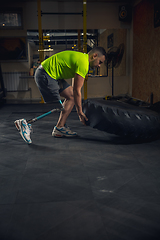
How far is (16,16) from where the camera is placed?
21.4 feet

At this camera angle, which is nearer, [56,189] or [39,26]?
[56,189]

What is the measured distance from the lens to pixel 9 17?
651 cm

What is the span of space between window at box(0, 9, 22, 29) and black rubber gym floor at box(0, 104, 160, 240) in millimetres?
4666

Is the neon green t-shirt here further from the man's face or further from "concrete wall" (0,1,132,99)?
"concrete wall" (0,1,132,99)

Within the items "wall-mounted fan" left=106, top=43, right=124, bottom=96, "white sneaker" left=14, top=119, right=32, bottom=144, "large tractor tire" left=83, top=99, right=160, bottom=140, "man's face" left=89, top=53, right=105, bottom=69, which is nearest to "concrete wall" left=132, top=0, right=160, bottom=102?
"wall-mounted fan" left=106, top=43, right=124, bottom=96

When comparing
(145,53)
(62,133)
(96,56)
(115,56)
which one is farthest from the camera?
(115,56)

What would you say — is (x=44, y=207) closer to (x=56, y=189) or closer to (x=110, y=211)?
(x=56, y=189)

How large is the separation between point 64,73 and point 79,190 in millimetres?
1546

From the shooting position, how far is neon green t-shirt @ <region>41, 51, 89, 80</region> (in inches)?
101

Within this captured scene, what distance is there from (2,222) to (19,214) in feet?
0.36

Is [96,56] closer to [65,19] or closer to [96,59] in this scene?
[96,59]

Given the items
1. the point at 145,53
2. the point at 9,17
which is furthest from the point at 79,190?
the point at 9,17

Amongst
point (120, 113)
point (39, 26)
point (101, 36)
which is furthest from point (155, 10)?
point (120, 113)

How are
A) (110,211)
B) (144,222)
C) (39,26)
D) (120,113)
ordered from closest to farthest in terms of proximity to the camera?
(144,222) < (110,211) < (120,113) < (39,26)
